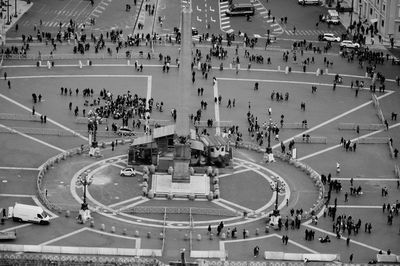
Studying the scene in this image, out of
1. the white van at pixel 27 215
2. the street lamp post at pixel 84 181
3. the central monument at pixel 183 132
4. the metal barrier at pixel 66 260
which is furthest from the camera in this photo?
the central monument at pixel 183 132

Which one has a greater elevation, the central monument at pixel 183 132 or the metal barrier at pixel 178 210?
the central monument at pixel 183 132

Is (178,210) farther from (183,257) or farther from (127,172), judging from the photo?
(183,257)

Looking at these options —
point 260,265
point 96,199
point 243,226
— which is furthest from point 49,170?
point 260,265

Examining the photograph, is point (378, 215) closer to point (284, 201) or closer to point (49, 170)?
point (284, 201)

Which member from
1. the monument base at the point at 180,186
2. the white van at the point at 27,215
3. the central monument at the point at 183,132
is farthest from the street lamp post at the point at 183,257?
the central monument at the point at 183,132

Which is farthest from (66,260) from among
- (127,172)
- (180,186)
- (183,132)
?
(183,132)

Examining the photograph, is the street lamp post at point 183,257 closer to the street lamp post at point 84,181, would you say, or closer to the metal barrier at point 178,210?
the metal barrier at point 178,210

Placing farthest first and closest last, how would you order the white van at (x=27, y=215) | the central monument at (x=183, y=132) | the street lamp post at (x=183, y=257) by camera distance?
the central monument at (x=183, y=132), the white van at (x=27, y=215), the street lamp post at (x=183, y=257)

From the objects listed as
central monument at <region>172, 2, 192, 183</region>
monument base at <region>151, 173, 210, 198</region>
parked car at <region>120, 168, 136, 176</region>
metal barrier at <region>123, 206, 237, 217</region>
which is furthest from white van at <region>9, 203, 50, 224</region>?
central monument at <region>172, 2, 192, 183</region>

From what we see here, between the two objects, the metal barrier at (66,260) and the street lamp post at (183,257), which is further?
the street lamp post at (183,257)

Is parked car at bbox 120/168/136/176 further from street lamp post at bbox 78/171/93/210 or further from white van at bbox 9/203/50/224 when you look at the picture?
white van at bbox 9/203/50/224
